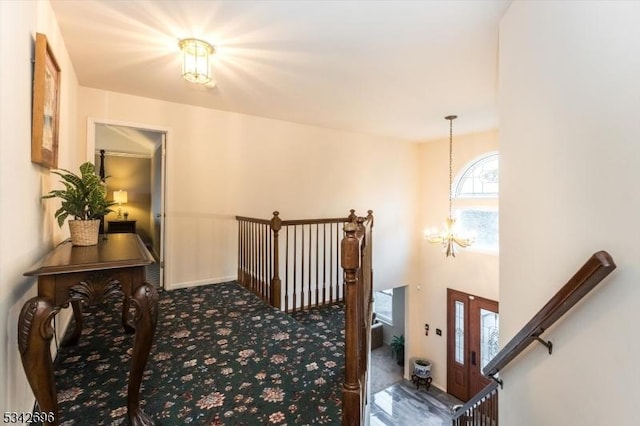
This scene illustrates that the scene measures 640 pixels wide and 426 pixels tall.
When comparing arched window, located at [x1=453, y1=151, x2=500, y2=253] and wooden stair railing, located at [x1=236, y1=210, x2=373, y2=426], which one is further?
arched window, located at [x1=453, y1=151, x2=500, y2=253]

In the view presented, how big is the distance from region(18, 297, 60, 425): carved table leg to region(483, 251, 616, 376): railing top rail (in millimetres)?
2191

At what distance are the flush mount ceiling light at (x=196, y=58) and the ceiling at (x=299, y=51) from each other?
0.07 meters

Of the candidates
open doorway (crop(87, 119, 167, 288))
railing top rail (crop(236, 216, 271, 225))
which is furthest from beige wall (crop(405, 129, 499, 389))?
open doorway (crop(87, 119, 167, 288))

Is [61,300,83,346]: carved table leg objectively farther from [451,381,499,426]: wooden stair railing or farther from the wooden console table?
[451,381,499,426]: wooden stair railing

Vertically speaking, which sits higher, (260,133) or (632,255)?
(260,133)

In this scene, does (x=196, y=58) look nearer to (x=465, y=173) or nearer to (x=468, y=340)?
(x=465, y=173)

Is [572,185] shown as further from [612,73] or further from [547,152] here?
[612,73]

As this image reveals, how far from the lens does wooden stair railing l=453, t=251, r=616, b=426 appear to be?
123cm

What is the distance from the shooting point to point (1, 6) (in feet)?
3.89

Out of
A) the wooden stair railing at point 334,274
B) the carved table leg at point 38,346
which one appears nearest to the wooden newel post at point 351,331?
the wooden stair railing at point 334,274

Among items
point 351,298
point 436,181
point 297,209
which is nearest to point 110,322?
point 351,298

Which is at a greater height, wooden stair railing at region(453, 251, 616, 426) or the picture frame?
the picture frame

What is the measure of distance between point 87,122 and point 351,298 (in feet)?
11.4

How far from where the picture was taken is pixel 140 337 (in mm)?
1361
